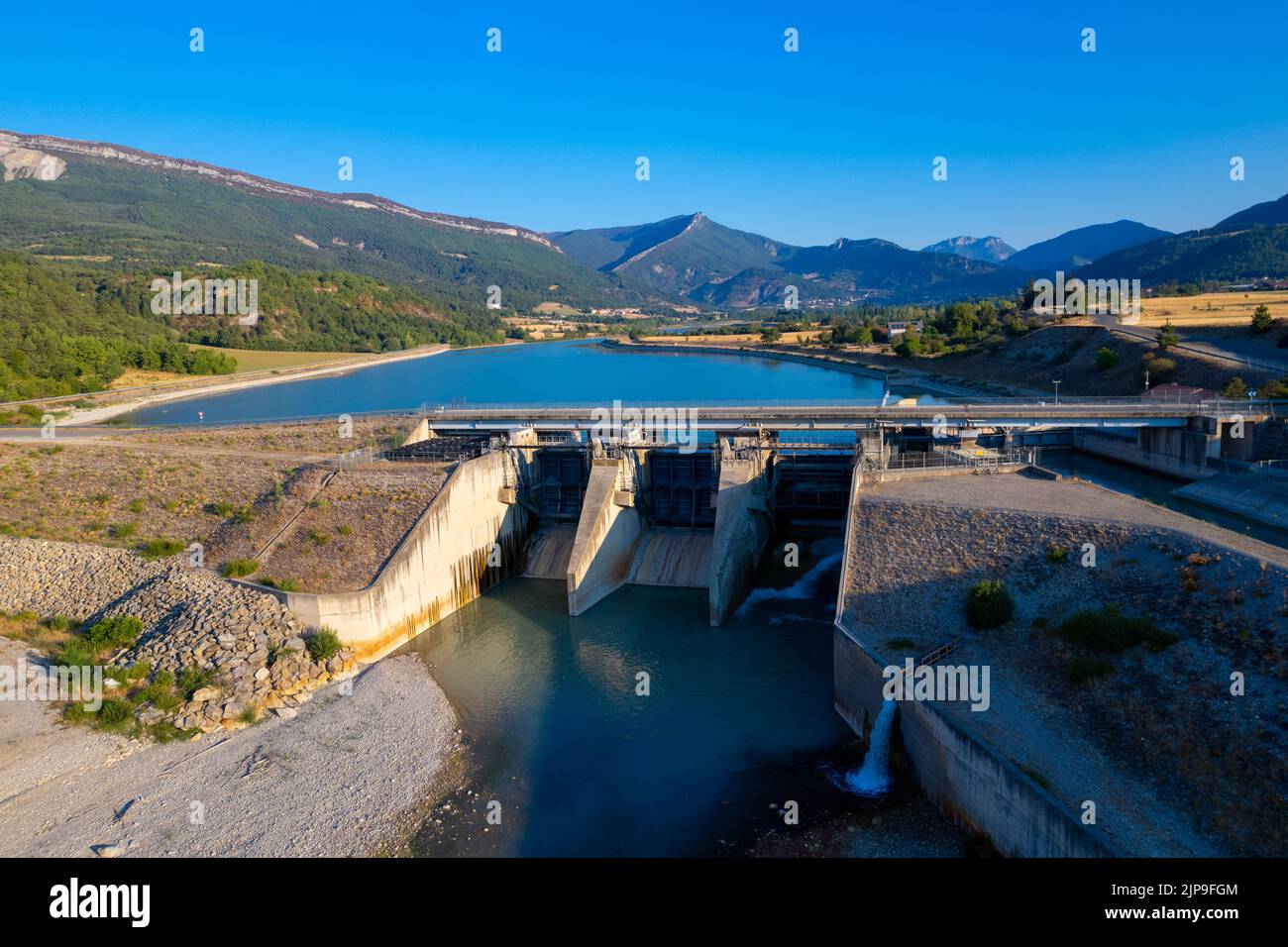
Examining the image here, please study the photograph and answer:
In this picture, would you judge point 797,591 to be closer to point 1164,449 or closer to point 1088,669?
point 1088,669

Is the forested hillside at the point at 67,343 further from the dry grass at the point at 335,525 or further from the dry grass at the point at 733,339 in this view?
the dry grass at the point at 733,339

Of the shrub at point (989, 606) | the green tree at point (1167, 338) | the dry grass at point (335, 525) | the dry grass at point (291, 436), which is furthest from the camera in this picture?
the green tree at point (1167, 338)

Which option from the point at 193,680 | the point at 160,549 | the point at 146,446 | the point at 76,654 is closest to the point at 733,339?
the point at 146,446

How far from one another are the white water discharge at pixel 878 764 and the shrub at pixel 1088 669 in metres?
4.25

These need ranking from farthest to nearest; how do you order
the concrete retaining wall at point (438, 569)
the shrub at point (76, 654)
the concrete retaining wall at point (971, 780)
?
1. the concrete retaining wall at point (438, 569)
2. the shrub at point (76, 654)
3. the concrete retaining wall at point (971, 780)

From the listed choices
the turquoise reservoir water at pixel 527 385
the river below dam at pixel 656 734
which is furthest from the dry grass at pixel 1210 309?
the river below dam at pixel 656 734

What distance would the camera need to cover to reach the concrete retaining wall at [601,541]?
33.4 metres

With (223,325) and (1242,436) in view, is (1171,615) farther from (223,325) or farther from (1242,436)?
(223,325)

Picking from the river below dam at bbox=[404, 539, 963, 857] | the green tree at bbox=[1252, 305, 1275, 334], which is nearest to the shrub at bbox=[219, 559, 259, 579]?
the river below dam at bbox=[404, 539, 963, 857]

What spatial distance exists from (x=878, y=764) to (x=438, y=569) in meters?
19.2

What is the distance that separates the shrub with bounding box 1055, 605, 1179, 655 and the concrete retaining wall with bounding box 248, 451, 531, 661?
872 inches

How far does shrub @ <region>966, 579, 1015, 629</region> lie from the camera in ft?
73.8

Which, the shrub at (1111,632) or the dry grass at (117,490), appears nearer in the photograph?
the shrub at (1111,632)

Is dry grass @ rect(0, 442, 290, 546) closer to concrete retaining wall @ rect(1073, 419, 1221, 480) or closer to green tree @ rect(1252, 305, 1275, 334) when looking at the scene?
concrete retaining wall @ rect(1073, 419, 1221, 480)
